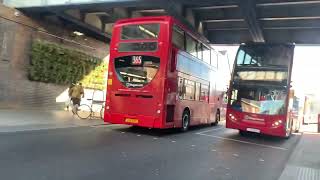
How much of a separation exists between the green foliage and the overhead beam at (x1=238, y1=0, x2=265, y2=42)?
380 inches

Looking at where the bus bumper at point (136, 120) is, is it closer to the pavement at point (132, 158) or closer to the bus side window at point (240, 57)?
the pavement at point (132, 158)

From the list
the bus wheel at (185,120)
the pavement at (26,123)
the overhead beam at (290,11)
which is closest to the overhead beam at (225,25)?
the overhead beam at (290,11)

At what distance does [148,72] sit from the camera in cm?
1520

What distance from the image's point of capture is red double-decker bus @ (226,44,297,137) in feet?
56.0

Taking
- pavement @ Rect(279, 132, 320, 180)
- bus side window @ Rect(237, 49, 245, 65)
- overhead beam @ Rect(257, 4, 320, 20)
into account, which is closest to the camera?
pavement @ Rect(279, 132, 320, 180)

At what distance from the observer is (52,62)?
22.7 meters

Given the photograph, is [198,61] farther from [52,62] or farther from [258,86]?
[52,62]

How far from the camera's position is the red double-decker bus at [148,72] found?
49.4 feet

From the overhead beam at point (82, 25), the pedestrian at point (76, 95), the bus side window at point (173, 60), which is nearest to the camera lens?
the bus side window at point (173, 60)

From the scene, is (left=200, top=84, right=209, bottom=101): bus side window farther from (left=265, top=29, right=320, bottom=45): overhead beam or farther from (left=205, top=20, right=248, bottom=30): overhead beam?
(left=265, top=29, right=320, bottom=45): overhead beam

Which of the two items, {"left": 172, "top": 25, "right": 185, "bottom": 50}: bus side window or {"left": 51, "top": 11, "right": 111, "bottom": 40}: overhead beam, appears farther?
{"left": 51, "top": 11, "right": 111, "bottom": 40}: overhead beam

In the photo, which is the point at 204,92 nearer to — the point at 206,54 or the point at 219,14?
the point at 206,54

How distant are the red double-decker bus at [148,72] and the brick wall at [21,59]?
6485mm

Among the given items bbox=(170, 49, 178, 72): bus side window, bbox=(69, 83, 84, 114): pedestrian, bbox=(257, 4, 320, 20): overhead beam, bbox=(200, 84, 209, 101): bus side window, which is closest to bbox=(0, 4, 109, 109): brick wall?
bbox=(69, 83, 84, 114): pedestrian
